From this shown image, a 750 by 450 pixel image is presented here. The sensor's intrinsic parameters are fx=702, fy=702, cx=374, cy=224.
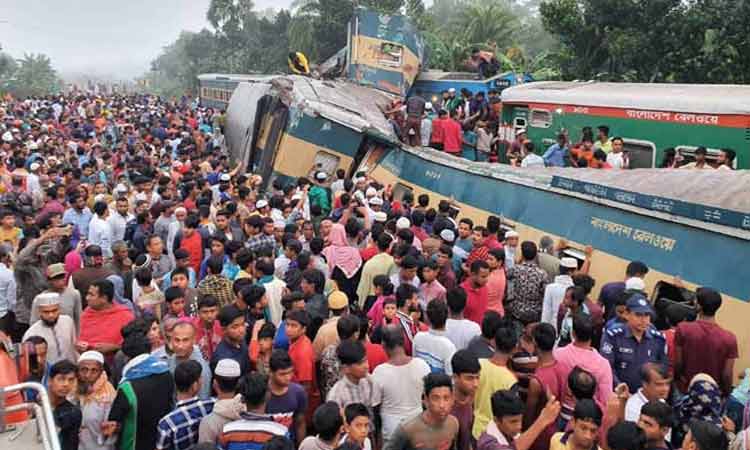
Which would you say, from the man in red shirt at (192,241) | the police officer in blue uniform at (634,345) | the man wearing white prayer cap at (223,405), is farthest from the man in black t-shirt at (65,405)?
the man in red shirt at (192,241)

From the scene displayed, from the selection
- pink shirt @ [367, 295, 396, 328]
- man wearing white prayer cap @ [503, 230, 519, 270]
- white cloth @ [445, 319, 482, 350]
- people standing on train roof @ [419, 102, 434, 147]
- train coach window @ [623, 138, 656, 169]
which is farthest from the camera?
people standing on train roof @ [419, 102, 434, 147]

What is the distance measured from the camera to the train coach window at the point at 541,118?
13.5m

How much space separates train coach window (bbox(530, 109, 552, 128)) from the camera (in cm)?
1352

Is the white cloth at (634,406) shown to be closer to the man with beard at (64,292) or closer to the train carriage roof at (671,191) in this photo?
the train carriage roof at (671,191)

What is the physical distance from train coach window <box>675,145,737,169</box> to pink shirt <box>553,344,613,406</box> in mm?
6290

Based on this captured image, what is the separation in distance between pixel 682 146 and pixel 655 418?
7659 mm

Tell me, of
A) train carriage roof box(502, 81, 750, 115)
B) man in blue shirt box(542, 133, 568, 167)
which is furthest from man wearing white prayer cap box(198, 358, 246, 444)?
man in blue shirt box(542, 133, 568, 167)

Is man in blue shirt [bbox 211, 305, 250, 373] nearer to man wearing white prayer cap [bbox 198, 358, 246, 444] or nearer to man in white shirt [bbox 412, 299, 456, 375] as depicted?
man wearing white prayer cap [bbox 198, 358, 246, 444]

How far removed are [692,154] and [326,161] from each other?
22.9 feet

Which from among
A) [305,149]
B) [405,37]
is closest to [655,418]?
[305,149]

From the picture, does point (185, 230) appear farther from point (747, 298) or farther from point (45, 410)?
point (747, 298)

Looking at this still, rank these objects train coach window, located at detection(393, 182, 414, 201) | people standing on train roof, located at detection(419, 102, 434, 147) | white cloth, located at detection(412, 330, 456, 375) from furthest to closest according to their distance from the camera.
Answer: people standing on train roof, located at detection(419, 102, 434, 147), train coach window, located at detection(393, 182, 414, 201), white cloth, located at detection(412, 330, 456, 375)

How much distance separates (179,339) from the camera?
507 centimetres

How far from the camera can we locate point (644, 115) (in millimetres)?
11281
